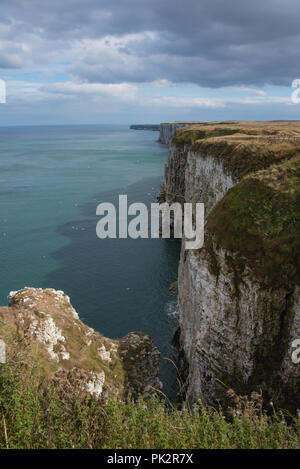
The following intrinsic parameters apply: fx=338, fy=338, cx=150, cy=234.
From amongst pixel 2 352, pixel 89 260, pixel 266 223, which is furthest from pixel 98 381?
pixel 89 260

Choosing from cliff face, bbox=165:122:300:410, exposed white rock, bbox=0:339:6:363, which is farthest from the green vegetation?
cliff face, bbox=165:122:300:410

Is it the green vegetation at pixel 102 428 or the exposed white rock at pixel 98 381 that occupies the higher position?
the green vegetation at pixel 102 428

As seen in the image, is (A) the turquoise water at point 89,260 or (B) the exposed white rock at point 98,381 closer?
(B) the exposed white rock at point 98,381

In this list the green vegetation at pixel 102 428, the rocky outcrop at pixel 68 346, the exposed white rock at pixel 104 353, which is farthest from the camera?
the exposed white rock at pixel 104 353

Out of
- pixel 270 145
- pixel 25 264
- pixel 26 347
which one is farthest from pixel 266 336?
pixel 25 264

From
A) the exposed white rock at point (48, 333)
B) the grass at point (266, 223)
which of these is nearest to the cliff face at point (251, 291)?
the grass at point (266, 223)

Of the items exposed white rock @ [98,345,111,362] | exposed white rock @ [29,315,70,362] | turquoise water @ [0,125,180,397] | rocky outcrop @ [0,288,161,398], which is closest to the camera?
rocky outcrop @ [0,288,161,398]

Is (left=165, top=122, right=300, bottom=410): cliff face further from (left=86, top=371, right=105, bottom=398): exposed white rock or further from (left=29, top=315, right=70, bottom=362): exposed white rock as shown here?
(left=29, top=315, right=70, bottom=362): exposed white rock

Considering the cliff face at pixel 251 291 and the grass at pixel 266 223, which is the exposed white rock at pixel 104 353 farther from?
the grass at pixel 266 223
